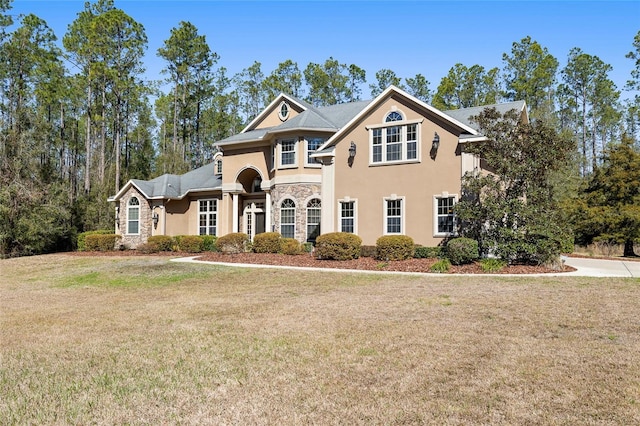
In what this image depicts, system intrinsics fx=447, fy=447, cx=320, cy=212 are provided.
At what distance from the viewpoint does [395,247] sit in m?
17.7

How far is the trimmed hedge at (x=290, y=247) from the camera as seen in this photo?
20344 millimetres

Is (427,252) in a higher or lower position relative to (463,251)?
lower

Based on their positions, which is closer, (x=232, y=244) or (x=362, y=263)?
(x=362, y=263)

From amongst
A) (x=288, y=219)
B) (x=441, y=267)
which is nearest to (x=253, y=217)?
(x=288, y=219)

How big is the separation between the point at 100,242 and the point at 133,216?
2488 millimetres

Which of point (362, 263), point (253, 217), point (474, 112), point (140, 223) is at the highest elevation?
point (474, 112)

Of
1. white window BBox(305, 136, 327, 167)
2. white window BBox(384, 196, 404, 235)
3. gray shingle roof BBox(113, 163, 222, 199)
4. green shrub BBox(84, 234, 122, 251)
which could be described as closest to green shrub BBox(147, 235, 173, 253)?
green shrub BBox(84, 234, 122, 251)

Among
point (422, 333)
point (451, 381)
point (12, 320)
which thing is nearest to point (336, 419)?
point (451, 381)

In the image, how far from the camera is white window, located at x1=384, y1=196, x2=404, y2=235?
19.4 metres

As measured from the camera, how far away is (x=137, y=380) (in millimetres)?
4941

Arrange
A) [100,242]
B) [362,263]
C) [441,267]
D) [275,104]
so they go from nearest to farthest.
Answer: [441,267], [362,263], [100,242], [275,104]

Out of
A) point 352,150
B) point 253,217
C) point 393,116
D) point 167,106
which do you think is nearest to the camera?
point 393,116

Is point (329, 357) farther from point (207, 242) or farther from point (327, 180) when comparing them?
point (207, 242)

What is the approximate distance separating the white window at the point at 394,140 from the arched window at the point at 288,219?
4.95m
